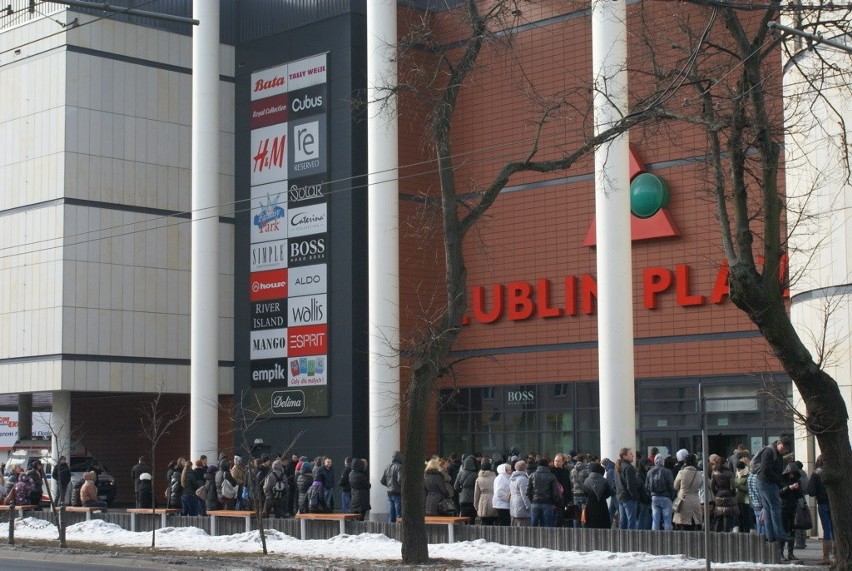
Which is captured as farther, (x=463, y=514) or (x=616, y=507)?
(x=463, y=514)

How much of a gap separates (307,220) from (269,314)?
360cm

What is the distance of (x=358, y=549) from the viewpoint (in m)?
23.9

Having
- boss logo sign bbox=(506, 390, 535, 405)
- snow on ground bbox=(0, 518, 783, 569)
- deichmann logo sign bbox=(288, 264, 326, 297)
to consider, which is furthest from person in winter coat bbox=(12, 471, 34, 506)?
boss logo sign bbox=(506, 390, 535, 405)

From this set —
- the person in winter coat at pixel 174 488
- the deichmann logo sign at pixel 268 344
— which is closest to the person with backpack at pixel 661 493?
the person in winter coat at pixel 174 488

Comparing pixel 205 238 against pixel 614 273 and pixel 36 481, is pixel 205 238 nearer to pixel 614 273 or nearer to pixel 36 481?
pixel 36 481

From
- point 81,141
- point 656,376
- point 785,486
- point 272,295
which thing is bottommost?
point 785,486

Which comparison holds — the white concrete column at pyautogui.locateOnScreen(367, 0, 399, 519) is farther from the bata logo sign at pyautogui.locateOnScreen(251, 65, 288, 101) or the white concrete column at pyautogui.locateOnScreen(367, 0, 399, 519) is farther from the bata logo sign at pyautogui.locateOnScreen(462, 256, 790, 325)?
the bata logo sign at pyautogui.locateOnScreen(251, 65, 288, 101)

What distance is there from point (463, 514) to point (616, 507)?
3.53m

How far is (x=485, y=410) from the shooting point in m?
39.9

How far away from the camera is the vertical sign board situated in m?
41.2

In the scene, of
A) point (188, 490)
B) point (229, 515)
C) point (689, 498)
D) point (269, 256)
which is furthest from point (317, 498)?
point (269, 256)

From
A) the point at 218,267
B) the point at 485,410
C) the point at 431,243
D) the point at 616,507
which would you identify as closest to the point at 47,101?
the point at 218,267

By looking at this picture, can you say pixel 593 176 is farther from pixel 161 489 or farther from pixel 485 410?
pixel 161 489

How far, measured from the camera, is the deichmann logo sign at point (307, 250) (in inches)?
1624
